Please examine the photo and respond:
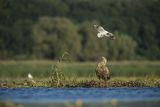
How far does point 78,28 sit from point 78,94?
140ft

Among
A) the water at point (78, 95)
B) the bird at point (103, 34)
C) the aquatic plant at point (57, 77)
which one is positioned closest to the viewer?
the water at point (78, 95)

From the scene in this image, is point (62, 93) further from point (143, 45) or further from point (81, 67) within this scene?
point (143, 45)

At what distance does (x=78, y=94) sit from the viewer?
63.9 feet

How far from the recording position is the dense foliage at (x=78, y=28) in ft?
193

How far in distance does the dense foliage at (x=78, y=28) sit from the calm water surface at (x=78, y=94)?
3204cm

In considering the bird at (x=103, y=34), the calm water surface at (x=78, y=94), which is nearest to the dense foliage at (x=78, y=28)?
the bird at (x=103, y=34)

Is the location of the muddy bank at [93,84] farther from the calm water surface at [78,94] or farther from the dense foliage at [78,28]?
the dense foliage at [78,28]

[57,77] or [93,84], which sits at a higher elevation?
[57,77]

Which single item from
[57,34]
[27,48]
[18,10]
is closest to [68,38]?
[57,34]

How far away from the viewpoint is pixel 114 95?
63.2ft

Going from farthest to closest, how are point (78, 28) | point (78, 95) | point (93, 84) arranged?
point (78, 28)
point (93, 84)
point (78, 95)

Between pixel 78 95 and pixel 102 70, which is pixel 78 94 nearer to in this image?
pixel 78 95

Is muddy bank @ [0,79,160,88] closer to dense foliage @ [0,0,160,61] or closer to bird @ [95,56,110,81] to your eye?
bird @ [95,56,110,81]

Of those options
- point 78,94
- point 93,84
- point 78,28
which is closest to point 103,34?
point 93,84
